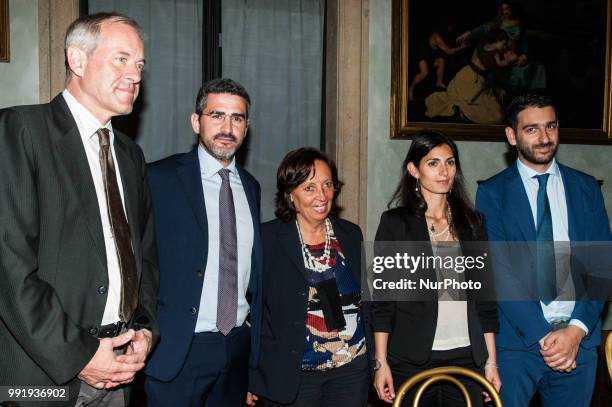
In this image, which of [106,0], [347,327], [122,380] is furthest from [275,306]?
[106,0]

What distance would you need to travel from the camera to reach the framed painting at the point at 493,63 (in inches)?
184

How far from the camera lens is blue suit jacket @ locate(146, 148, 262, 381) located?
238cm

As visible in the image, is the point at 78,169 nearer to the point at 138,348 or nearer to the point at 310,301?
the point at 138,348

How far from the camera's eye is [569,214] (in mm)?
2848

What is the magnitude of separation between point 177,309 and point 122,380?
1.85ft

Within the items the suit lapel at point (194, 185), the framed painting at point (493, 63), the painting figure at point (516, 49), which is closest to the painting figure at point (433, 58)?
the framed painting at point (493, 63)

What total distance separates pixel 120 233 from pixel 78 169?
25 cm

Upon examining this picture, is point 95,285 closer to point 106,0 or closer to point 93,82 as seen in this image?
point 93,82

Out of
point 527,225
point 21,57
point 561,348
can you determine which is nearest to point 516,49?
point 527,225

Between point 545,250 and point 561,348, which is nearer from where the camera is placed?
point 561,348

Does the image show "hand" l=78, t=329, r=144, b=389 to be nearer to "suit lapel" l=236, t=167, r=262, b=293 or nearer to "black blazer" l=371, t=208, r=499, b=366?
"suit lapel" l=236, t=167, r=262, b=293

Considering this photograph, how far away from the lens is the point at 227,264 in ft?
8.27

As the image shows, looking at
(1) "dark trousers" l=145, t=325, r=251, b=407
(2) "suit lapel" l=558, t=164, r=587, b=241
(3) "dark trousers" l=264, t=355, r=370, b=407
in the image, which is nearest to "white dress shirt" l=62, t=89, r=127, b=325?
(1) "dark trousers" l=145, t=325, r=251, b=407

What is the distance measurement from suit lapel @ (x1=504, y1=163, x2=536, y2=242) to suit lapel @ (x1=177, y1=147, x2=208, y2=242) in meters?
1.44
